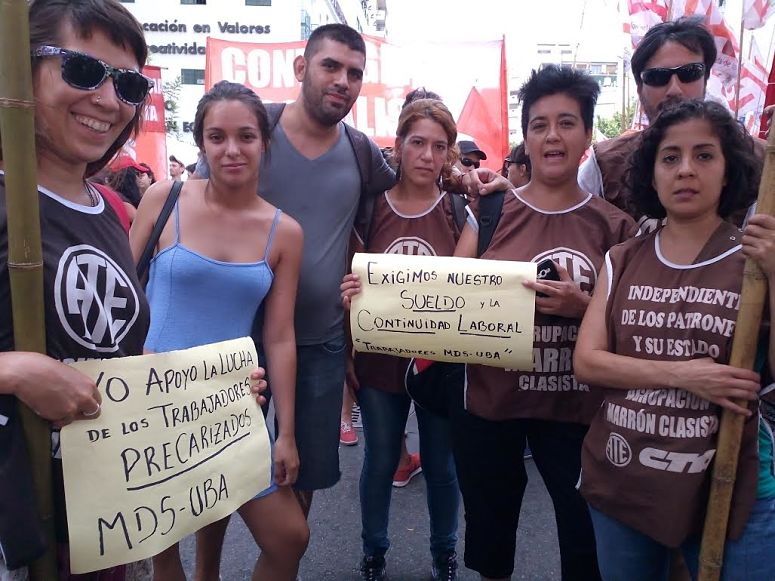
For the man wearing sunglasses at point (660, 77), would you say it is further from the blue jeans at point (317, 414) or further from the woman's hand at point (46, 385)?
the woman's hand at point (46, 385)

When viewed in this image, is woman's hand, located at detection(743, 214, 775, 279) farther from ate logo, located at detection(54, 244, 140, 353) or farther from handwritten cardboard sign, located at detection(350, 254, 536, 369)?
ate logo, located at detection(54, 244, 140, 353)

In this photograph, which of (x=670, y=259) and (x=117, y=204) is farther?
(x=670, y=259)

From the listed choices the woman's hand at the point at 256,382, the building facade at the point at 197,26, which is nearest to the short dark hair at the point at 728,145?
the woman's hand at the point at 256,382

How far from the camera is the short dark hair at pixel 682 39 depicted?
225 centimetres

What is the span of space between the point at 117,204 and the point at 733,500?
67.8 inches

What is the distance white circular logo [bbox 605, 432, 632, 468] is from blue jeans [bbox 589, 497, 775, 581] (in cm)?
18

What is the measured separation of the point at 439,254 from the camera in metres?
2.47

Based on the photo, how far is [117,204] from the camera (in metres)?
1.53

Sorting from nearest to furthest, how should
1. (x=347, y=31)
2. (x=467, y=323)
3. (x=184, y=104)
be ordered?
(x=467, y=323)
(x=347, y=31)
(x=184, y=104)

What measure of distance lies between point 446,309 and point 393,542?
167cm

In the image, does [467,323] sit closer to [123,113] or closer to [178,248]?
[178,248]

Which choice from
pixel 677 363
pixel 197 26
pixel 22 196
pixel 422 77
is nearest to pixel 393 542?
pixel 677 363

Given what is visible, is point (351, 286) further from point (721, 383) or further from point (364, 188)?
point (721, 383)

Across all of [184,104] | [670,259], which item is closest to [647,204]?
[670,259]
